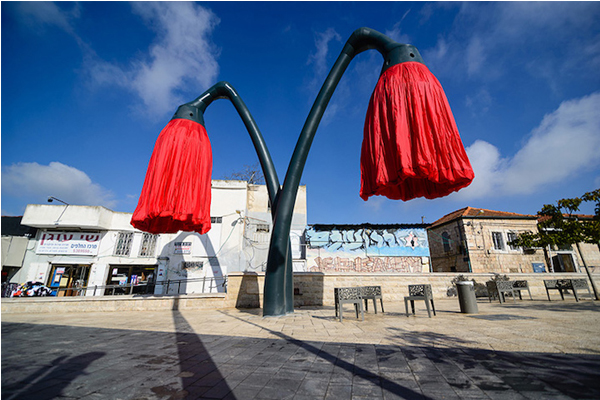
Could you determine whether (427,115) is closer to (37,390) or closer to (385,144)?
(385,144)

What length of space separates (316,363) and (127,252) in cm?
2363

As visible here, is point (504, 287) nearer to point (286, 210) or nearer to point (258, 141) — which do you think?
point (286, 210)

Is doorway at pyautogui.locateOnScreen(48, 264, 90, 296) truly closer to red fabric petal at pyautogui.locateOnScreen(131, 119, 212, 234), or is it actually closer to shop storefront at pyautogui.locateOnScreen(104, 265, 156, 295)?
shop storefront at pyautogui.locateOnScreen(104, 265, 156, 295)

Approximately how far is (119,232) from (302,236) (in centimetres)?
1556

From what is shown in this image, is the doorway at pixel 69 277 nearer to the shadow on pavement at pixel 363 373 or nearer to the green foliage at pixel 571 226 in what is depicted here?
the shadow on pavement at pixel 363 373

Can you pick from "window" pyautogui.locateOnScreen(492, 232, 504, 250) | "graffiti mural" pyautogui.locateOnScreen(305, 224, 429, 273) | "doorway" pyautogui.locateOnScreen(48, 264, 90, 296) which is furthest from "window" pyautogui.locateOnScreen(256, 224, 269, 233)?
"window" pyautogui.locateOnScreen(492, 232, 504, 250)

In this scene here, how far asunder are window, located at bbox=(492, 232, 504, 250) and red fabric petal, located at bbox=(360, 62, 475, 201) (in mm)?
23398

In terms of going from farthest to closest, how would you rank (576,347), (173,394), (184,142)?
(184,142) < (576,347) < (173,394)

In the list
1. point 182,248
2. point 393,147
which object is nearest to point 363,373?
point 393,147

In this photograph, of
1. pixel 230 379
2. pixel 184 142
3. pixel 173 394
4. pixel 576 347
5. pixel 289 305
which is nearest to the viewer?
pixel 173 394

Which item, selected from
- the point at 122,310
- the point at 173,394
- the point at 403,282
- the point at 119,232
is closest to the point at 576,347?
the point at 173,394

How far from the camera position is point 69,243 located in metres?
20.5

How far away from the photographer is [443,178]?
2.24 meters

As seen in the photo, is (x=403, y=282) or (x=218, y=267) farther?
(x=218, y=267)
